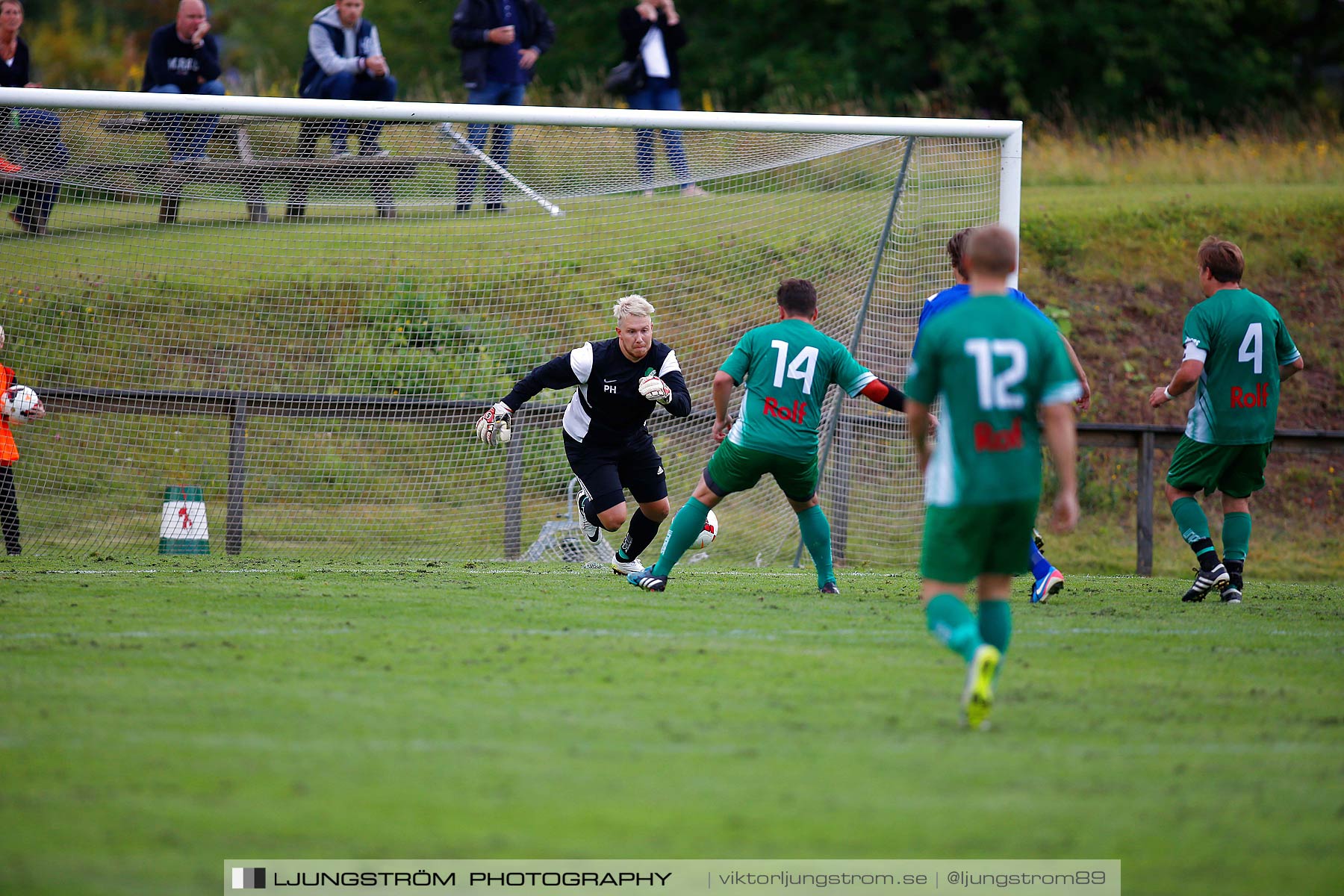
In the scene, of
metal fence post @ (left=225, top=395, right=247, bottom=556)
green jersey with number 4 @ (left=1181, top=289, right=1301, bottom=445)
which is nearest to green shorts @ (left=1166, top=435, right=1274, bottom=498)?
green jersey with number 4 @ (left=1181, top=289, right=1301, bottom=445)

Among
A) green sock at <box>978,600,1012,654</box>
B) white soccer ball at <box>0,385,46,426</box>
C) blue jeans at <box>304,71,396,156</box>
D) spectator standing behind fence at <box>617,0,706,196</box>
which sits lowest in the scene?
green sock at <box>978,600,1012,654</box>

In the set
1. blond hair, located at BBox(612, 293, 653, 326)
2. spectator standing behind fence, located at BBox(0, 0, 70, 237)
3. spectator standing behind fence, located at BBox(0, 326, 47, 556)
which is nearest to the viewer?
blond hair, located at BBox(612, 293, 653, 326)

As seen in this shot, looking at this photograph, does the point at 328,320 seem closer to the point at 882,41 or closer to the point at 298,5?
the point at 882,41

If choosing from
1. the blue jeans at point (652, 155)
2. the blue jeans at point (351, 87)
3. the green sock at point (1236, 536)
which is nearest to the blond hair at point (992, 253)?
the green sock at point (1236, 536)

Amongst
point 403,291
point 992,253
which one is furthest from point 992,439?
point 403,291

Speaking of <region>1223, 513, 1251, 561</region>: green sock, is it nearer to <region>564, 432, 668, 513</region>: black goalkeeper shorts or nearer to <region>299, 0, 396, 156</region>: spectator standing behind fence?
<region>564, 432, 668, 513</region>: black goalkeeper shorts

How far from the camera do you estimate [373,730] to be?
4316mm

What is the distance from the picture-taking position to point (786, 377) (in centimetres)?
760

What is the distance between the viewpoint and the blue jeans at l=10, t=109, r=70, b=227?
9.12 meters

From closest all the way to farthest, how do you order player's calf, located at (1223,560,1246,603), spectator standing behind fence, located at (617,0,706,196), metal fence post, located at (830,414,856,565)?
player's calf, located at (1223,560,1246,603) < metal fence post, located at (830,414,856,565) < spectator standing behind fence, located at (617,0,706,196)

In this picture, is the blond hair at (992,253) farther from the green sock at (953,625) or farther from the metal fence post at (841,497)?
the metal fence post at (841,497)

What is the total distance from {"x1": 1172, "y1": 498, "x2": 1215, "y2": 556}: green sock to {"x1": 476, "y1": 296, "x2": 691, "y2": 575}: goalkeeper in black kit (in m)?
3.04

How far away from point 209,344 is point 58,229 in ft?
5.22

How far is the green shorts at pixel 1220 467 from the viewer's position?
7949 mm
